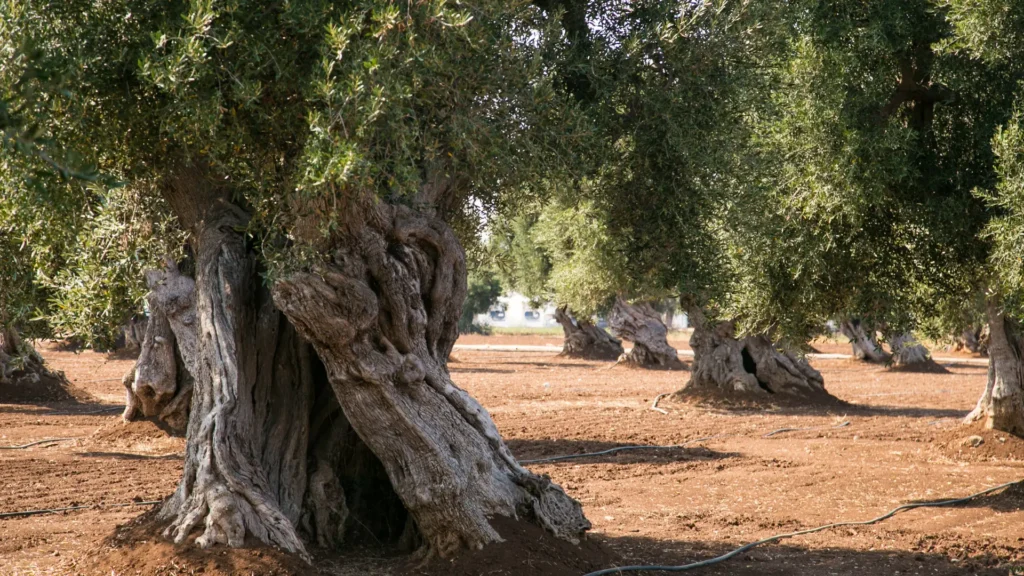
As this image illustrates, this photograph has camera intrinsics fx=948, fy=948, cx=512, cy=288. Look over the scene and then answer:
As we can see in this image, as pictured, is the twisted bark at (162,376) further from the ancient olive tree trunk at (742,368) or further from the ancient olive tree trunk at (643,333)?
the ancient olive tree trunk at (643,333)

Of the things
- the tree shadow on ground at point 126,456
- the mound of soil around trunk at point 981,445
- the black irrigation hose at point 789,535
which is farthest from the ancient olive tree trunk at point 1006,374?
the tree shadow on ground at point 126,456

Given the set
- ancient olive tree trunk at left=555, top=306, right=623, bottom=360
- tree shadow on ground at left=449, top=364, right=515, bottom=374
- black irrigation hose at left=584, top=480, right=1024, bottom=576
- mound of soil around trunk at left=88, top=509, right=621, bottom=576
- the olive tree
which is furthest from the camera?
ancient olive tree trunk at left=555, top=306, right=623, bottom=360

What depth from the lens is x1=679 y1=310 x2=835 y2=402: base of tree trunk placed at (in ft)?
67.3

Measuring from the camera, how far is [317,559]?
759cm

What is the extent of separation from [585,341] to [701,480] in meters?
27.2

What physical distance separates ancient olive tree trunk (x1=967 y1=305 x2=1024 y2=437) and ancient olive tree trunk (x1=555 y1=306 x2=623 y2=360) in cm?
2576

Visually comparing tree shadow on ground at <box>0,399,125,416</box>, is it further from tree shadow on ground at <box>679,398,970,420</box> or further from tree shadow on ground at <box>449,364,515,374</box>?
tree shadow on ground at <box>449,364,515,374</box>

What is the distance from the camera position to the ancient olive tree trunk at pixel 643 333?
107 feet

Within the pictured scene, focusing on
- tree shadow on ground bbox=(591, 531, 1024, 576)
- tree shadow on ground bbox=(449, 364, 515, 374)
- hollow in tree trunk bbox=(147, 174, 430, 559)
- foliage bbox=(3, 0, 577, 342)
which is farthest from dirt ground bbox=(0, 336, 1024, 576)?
tree shadow on ground bbox=(449, 364, 515, 374)

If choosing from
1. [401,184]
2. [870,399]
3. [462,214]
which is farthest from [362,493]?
[870,399]

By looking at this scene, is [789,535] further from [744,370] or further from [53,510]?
[744,370]

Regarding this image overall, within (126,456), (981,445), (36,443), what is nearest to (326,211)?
(126,456)

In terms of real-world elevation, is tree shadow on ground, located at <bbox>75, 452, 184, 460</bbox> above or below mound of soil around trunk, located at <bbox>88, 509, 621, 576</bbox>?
below

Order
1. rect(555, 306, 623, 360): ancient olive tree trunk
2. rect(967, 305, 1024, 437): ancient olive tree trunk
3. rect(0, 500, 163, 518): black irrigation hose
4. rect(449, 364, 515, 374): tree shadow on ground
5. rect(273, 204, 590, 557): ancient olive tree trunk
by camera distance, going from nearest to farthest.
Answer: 1. rect(273, 204, 590, 557): ancient olive tree trunk
2. rect(0, 500, 163, 518): black irrigation hose
3. rect(967, 305, 1024, 437): ancient olive tree trunk
4. rect(449, 364, 515, 374): tree shadow on ground
5. rect(555, 306, 623, 360): ancient olive tree trunk
